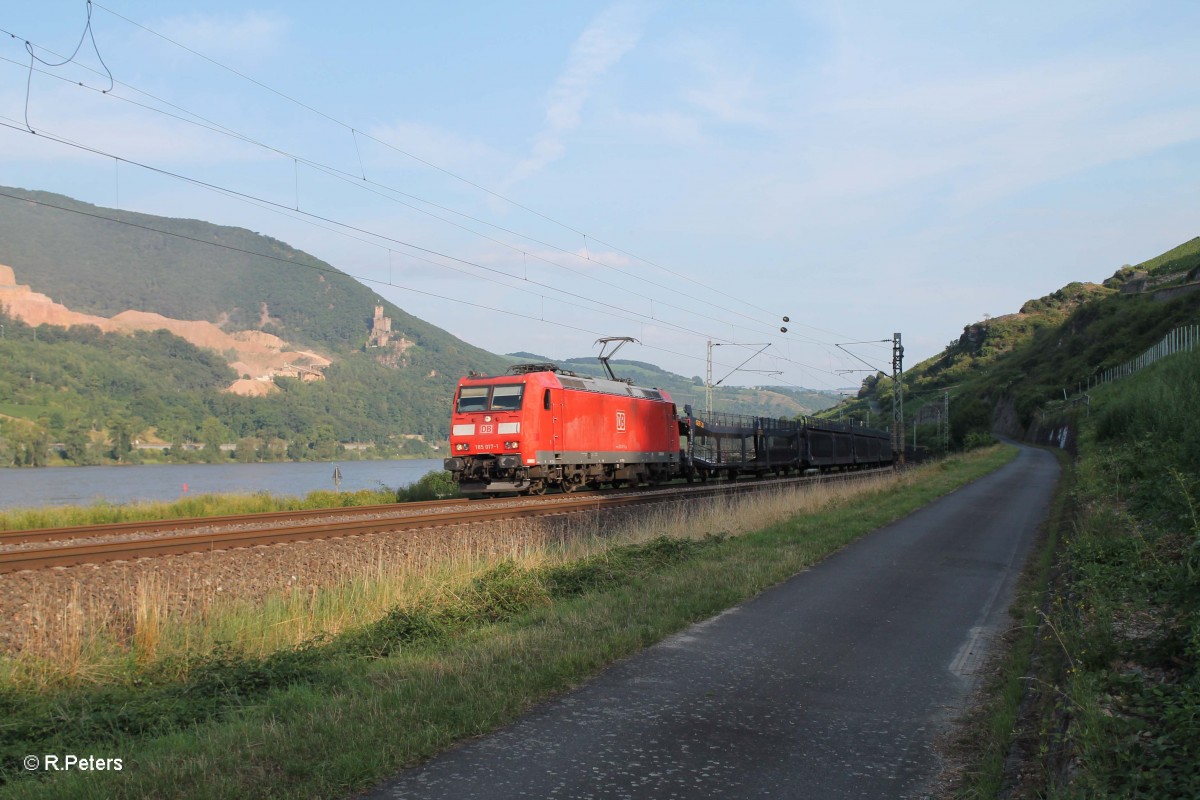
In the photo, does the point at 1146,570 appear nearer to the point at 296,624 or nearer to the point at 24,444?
the point at 296,624

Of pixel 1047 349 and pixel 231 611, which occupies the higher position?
pixel 1047 349

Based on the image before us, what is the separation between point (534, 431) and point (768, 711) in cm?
1992

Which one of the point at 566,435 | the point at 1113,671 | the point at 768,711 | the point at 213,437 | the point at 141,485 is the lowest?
the point at 141,485

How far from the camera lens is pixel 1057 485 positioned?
3047cm

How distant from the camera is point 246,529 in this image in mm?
16078

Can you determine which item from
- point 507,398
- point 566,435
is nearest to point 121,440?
point 566,435

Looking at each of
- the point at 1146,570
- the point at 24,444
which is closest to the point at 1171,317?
the point at 1146,570

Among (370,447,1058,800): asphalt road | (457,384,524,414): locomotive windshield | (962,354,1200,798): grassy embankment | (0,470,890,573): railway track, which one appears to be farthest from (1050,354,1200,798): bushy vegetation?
(457,384,524,414): locomotive windshield

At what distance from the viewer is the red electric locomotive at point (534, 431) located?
84.3 feet

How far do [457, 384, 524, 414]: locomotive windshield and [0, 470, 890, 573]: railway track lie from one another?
11.3 ft

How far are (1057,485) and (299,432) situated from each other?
140m

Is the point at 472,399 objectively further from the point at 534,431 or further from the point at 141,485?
the point at 141,485

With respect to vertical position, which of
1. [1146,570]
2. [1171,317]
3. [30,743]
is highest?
[1171,317]

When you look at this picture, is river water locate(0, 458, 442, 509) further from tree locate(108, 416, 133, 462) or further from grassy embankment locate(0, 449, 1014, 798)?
grassy embankment locate(0, 449, 1014, 798)
